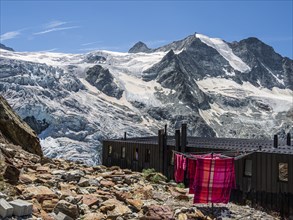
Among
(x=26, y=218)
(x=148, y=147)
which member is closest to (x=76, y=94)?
(x=148, y=147)

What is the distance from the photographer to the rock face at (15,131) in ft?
80.0

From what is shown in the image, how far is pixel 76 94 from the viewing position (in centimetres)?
14900

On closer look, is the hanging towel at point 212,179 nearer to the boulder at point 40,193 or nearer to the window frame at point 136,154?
the boulder at point 40,193

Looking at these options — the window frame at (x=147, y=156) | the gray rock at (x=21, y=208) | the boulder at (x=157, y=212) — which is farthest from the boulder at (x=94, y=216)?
the window frame at (x=147, y=156)

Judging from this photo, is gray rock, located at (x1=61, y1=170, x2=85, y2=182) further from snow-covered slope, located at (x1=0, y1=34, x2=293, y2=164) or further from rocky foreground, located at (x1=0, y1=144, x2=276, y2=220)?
snow-covered slope, located at (x1=0, y1=34, x2=293, y2=164)

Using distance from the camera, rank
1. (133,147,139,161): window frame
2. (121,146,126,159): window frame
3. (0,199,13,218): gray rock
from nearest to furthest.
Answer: (0,199,13,218): gray rock, (133,147,139,161): window frame, (121,146,126,159): window frame

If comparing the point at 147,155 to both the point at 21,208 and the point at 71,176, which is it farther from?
the point at 21,208

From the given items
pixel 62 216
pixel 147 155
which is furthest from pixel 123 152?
pixel 62 216

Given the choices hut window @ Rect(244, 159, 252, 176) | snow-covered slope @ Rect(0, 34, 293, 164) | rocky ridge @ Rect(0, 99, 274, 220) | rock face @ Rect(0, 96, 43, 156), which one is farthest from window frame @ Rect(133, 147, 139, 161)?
snow-covered slope @ Rect(0, 34, 293, 164)

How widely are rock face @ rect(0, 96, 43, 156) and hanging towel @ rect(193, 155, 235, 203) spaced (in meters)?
13.8

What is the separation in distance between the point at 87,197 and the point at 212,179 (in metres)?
4.90

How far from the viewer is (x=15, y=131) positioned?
24906 mm

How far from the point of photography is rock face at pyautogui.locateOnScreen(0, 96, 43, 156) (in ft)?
80.0

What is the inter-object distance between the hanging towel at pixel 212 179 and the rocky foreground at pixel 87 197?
69cm
